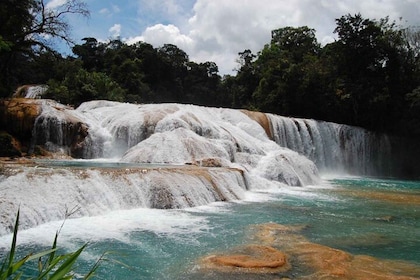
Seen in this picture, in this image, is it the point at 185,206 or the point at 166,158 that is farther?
the point at 166,158

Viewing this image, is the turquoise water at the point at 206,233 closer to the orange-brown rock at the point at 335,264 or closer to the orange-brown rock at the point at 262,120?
the orange-brown rock at the point at 335,264

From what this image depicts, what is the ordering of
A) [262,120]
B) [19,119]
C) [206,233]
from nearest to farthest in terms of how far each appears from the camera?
[206,233] → [19,119] → [262,120]

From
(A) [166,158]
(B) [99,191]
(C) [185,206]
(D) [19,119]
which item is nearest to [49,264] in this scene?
(B) [99,191]

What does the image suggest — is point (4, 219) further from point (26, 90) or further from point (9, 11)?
point (26, 90)

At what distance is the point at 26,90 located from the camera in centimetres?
3028

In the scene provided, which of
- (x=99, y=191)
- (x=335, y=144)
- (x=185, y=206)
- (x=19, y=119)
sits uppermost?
(x=19, y=119)

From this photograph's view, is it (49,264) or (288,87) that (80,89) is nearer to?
(288,87)

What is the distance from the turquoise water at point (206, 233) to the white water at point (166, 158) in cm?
53

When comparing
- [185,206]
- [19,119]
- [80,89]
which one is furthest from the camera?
[80,89]

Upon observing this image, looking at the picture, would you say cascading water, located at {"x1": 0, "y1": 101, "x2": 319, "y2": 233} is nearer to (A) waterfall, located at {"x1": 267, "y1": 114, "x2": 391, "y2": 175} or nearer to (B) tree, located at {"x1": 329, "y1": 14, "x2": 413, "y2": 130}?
(A) waterfall, located at {"x1": 267, "y1": 114, "x2": 391, "y2": 175}

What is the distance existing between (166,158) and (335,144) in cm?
1446

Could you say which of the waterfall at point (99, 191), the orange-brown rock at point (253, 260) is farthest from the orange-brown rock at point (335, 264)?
the waterfall at point (99, 191)

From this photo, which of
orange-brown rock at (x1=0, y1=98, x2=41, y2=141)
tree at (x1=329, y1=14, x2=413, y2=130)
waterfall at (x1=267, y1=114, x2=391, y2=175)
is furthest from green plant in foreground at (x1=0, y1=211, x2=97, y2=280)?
tree at (x1=329, y1=14, x2=413, y2=130)

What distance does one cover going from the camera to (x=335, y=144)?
2558 centimetres
